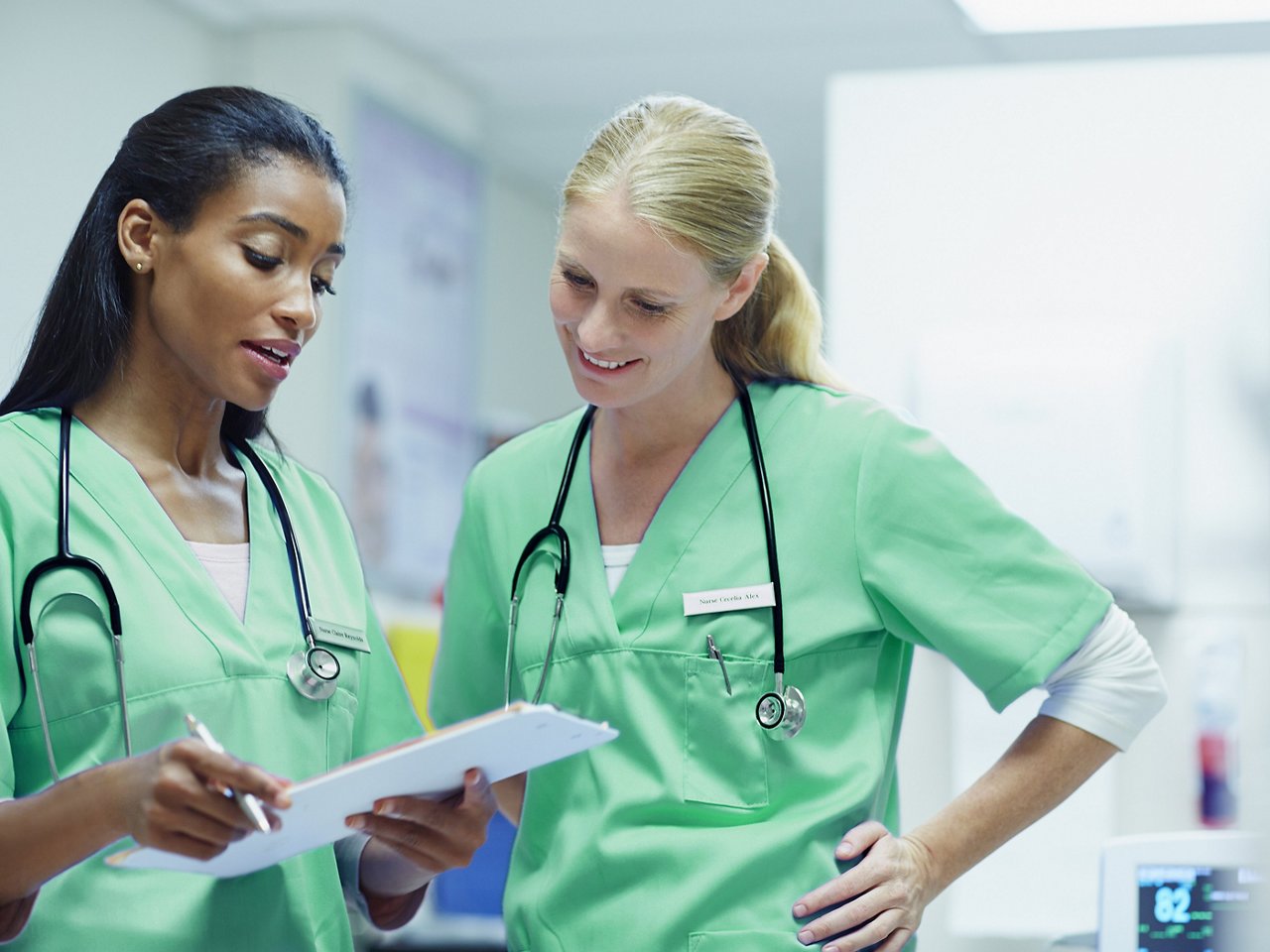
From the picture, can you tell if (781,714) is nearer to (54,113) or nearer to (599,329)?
(599,329)

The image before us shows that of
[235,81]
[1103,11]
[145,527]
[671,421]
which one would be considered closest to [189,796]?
[145,527]

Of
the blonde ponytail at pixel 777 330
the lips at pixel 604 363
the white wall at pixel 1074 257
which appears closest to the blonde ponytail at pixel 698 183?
the blonde ponytail at pixel 777 330

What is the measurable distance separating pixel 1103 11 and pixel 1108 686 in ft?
5.17

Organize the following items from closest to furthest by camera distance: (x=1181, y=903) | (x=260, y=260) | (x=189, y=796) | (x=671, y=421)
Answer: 1. (x=189, y=796)
2. (x=260, y=260)
3. (x=671, y=421)
4. (x=1181, y=903)

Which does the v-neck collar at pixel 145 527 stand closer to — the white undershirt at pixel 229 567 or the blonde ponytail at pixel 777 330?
the white undershirt at pixel 229 567

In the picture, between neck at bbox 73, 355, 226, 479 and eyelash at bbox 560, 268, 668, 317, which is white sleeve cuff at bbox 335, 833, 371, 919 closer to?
neck at bbox 73, 355, 226, 479

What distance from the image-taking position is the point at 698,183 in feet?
4.91

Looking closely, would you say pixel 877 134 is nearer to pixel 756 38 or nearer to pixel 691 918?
pixel 691 918

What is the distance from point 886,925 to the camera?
1.43 metres

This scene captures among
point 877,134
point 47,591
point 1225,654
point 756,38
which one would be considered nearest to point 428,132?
point 756,38

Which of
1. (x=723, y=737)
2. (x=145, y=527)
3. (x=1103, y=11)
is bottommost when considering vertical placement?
(x=723, y=737)

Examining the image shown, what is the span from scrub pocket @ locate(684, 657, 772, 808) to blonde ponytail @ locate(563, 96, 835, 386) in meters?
0.34

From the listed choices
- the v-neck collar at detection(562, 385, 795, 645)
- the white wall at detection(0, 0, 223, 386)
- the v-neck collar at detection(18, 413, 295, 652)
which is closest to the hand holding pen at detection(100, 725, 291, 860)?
the v-neck collar at detection(18, 413, 295, 652)

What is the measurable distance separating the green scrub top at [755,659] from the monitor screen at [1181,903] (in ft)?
1.20
